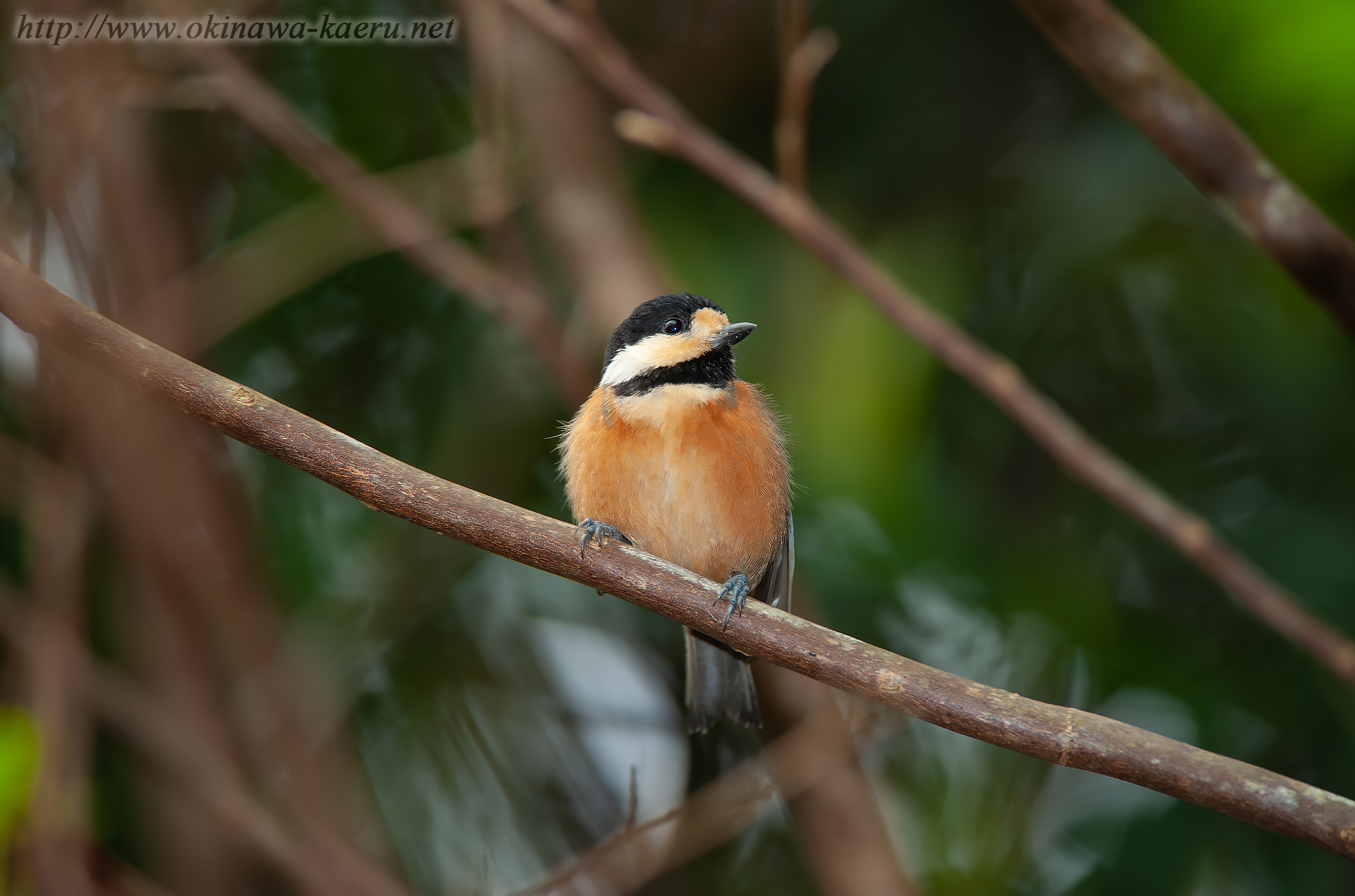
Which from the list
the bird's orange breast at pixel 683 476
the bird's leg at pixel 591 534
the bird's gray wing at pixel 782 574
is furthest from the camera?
the bird's gray wing at pixel 782 574

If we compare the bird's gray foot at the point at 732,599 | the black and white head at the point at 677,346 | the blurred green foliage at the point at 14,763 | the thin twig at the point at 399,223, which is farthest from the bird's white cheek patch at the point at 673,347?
the blurred green foliage at the point at 14,763

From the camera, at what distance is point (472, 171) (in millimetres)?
4164

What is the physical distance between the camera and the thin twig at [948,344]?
9.69 feet

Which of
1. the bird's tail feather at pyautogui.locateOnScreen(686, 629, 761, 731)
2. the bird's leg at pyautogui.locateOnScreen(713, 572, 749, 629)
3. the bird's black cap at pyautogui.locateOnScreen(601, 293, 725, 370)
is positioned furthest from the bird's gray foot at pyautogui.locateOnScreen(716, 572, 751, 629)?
the bird's black cap at pyautogui.locateOnScreen(601, 293, 725, 370)

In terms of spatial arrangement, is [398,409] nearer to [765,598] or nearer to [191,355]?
[191,355]

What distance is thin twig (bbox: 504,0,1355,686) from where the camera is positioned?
9.69 feet

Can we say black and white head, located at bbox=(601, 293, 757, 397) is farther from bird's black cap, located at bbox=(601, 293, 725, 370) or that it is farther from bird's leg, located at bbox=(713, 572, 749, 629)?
bird's leg, located at bbox=(713, 572, 749, 629)

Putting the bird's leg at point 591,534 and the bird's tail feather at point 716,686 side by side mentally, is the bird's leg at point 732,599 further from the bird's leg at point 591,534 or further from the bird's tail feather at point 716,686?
the bird's tail feather at point 716,686

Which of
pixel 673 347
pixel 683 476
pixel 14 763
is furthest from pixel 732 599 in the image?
pixel 14 763

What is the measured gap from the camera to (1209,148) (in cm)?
273

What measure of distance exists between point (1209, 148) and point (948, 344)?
85 centimetres

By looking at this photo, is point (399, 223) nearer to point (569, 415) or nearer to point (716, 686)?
point (569, 415)

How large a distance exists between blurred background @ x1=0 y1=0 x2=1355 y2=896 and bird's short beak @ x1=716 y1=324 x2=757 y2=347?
0.72m

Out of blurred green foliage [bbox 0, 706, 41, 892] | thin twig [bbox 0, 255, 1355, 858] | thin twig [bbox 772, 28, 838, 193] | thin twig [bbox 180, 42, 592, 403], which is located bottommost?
blurred green foliage [bbox 0, 706, 41, 892]
